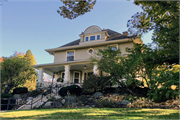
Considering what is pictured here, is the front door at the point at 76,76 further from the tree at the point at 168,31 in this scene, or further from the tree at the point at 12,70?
the tree at the point at 168,31

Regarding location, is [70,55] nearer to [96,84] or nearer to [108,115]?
[96,84]

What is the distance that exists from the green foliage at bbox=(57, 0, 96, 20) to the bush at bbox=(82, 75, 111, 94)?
6.46 meters

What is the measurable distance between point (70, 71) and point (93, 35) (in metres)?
5.75

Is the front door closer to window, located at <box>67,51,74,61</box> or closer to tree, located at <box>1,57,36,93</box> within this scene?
window, located at <box>67,51,74,61</box>

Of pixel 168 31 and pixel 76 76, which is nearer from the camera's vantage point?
pixel 168 31

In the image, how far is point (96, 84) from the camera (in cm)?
1259

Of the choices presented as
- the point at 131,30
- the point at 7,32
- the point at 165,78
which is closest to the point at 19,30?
the point at 7,32

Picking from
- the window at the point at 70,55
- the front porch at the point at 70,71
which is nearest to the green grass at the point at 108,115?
the front porch at the point at 70,71

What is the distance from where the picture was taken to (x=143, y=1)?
8.34m

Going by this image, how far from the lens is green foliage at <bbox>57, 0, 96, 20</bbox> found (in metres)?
7.59

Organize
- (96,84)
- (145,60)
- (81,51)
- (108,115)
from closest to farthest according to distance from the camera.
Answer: (108,115) → (145,60) → (96,84) → (81,51)

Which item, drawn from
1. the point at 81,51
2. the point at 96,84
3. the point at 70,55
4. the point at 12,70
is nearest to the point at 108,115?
the point at 96,84

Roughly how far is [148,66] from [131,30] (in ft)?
9.87

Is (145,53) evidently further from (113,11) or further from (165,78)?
(165,78)
